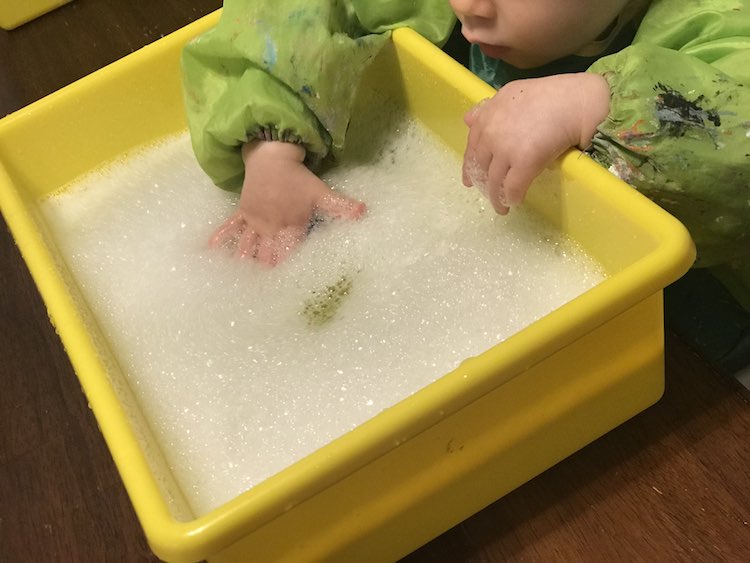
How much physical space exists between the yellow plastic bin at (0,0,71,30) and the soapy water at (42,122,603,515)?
1.49ft

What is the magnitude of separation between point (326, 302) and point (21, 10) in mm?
675

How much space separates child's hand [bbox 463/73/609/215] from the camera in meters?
0.42

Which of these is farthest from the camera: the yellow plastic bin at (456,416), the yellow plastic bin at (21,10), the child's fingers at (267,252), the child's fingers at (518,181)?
the yellow plastic bin at (21,10)

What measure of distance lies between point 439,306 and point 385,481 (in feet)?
0.46

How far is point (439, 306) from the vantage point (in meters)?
0.47

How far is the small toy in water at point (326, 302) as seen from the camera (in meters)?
0.49

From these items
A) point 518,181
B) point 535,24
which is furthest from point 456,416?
point 535,24

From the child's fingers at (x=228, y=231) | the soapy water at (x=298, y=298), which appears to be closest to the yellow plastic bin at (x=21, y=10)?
the soapy water at (x=298, y=298)

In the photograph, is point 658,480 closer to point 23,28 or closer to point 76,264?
point 76,264

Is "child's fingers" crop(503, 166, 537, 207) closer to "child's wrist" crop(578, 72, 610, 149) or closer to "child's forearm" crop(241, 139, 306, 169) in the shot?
"child's wrist" crop(578, 72, 610, 149)

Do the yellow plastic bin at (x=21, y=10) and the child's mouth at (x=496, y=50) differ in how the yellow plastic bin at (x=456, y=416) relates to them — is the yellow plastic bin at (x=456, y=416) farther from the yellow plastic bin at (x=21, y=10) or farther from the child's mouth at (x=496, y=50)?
the yellow plastic bin at (x=21, y=10)

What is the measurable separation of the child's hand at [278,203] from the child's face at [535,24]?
14 centimetres

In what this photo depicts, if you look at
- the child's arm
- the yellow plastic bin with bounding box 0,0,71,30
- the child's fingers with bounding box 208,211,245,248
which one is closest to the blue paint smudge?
the child's arm

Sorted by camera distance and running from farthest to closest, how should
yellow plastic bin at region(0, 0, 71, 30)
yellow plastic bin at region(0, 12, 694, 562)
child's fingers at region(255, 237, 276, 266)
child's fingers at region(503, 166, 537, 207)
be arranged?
yellow plastic bin at region(0, 0, 71, 30) < child's fingers at region(255, 237, 276, 266) < child's fingers at region(503, 166, 537, 207) < yellow plastic bin at region(0, 12, 694, 562)
